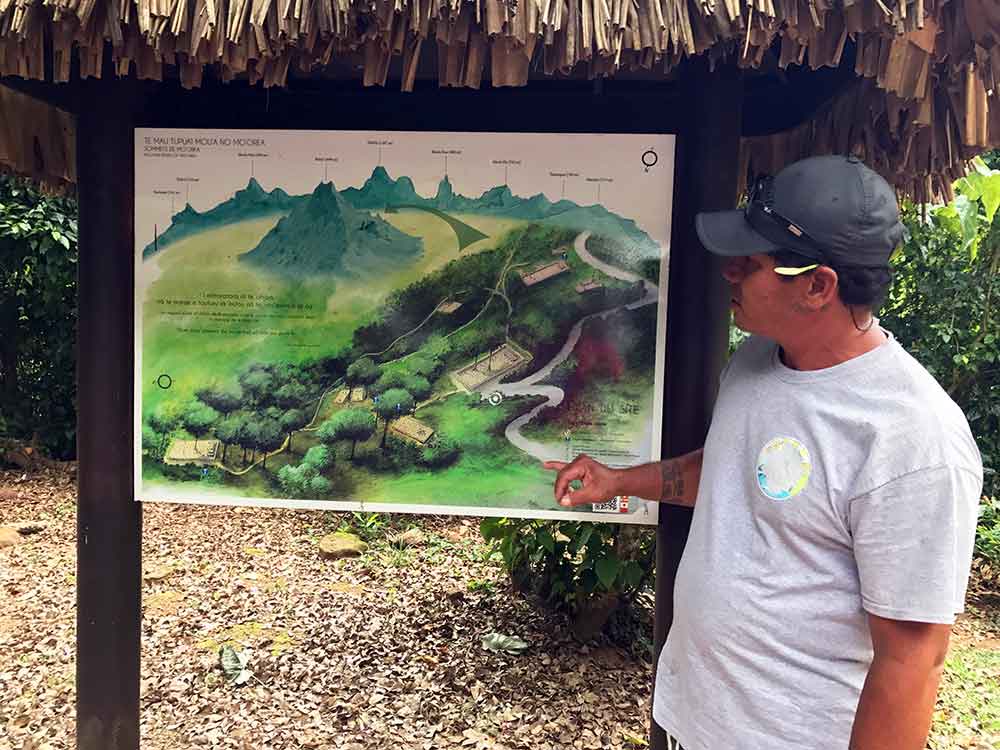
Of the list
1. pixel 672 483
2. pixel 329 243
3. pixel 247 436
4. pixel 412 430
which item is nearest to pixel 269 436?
pixel 247 436

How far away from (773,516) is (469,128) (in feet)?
4.50

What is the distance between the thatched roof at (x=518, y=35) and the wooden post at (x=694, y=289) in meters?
0.28

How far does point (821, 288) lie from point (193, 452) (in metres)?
1.72

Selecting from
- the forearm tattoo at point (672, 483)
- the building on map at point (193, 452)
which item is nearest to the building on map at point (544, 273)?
the forearm tattoo at point (672, 483)

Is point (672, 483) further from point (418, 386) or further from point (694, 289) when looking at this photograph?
point (418, 386)

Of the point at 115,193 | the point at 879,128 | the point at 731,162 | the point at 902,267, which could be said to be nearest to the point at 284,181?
the point at 115,193

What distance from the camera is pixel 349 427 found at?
7.02ft

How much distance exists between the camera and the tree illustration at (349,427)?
7.02 ft

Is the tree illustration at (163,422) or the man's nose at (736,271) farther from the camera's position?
the tree illustration at (163,422)

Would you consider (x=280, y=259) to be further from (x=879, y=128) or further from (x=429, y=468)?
(x=879, y=128)

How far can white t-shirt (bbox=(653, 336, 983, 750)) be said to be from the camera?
122 centimetres

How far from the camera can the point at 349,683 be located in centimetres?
343

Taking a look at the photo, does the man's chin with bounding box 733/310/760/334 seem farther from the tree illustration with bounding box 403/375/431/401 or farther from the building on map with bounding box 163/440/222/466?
the building on map with bounding box 163/440/222/466

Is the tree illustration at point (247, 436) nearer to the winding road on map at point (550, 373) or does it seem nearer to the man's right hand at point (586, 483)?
the winding road on map at point (550, 373)
